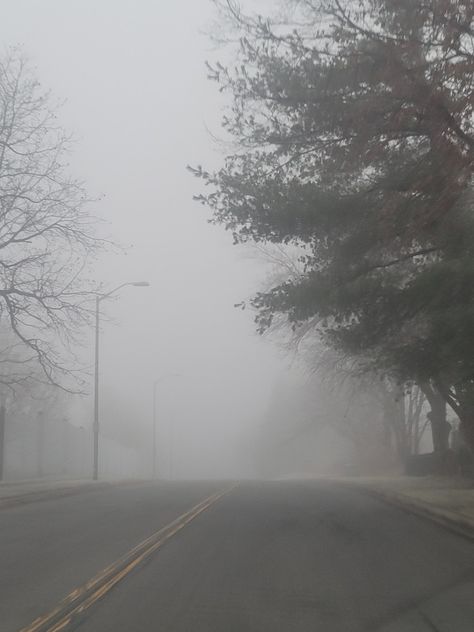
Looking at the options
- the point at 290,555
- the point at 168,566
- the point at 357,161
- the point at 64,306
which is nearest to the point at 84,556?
the point at 168,566

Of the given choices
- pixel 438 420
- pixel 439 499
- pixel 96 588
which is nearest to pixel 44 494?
pixel 439 499

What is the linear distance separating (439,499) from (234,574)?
34.7ft

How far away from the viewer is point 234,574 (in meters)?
9.34

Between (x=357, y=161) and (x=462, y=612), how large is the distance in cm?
807

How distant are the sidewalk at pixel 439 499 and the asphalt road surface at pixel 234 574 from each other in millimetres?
412

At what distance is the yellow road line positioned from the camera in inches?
266

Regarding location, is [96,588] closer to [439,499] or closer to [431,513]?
[431,513]

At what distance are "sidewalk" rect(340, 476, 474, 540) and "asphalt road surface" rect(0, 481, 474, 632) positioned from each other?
412mm

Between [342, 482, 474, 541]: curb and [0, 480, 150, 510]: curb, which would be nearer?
[342, 482, 474, 541]: curb

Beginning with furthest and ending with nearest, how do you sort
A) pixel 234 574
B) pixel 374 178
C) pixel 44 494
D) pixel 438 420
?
pixel 438 420 < pixel 44 494 < pixel 374 178 < pixel 234 574

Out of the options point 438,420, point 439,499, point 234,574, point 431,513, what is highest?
point 438,420

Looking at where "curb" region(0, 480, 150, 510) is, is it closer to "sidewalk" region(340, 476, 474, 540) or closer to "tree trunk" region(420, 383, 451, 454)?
"sidewalk" region(340, 476, 474, 540)

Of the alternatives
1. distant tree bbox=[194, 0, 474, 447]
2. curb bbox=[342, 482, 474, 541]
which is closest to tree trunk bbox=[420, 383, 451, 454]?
curb bbox=[342, 482, 474, 541]

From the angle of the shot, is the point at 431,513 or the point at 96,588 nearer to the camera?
the point at 96,588
